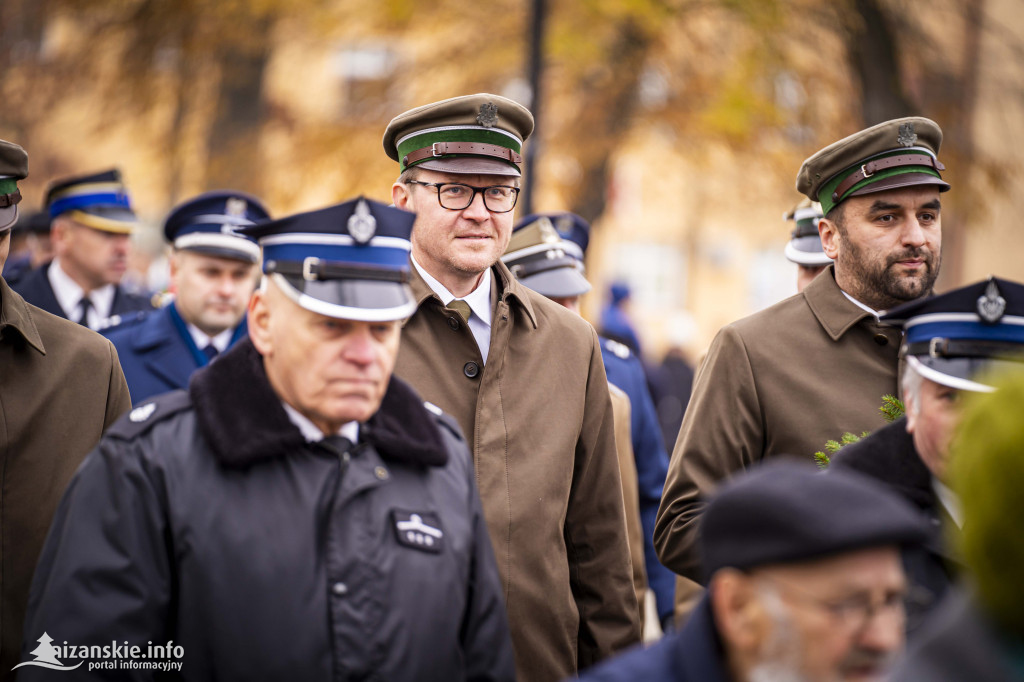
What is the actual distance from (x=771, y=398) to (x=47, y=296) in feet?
16.1

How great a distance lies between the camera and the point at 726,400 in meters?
3.93

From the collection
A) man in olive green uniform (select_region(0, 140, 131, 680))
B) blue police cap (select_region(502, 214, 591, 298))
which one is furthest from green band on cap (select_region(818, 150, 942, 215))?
man in olive green uniform (select_region(0, 140, 131, 680))

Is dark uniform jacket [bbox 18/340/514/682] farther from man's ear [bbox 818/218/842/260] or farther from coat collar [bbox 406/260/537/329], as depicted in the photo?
man's ear [bbox 818/218/842/260]

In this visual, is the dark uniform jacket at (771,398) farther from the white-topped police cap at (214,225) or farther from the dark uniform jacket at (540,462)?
the white-topped police cap at (214,225)

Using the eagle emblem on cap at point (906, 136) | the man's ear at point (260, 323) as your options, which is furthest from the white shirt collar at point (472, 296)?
the eagle emblem on cap at point (906, 136)

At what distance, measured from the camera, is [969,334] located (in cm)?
308

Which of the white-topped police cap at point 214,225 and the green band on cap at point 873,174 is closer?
the green band on cap at point 873,174

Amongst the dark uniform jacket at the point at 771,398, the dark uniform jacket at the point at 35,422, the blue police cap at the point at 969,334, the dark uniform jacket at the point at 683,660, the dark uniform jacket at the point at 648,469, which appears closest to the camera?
the dark uniform jacket at the point at 683,660

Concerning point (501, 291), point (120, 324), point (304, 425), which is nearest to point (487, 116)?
point (501, 291)

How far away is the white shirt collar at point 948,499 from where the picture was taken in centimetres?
294

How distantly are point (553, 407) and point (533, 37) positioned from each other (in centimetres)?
735

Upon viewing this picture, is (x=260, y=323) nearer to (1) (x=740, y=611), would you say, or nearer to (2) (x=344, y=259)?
(2) (x=344, y=259)

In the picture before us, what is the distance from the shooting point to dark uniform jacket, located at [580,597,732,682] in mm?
2215

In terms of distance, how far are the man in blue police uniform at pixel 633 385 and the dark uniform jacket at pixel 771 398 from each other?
167 centimetres
